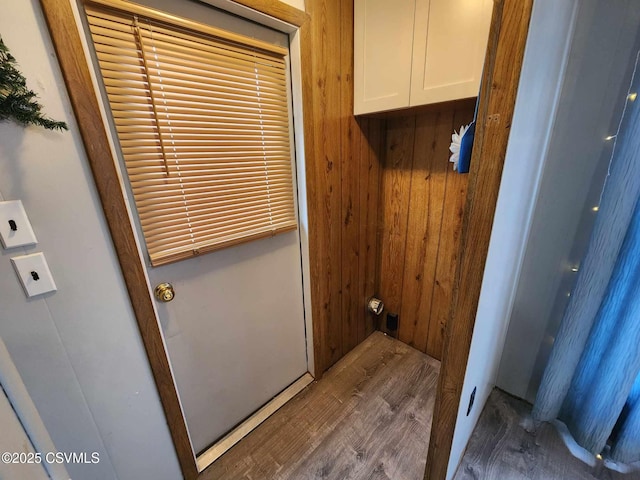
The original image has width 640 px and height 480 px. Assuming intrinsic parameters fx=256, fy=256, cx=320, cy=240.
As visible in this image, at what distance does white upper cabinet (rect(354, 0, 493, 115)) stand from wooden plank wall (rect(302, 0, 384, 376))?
10 centimetres

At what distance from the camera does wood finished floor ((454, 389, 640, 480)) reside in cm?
119

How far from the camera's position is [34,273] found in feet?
2.33

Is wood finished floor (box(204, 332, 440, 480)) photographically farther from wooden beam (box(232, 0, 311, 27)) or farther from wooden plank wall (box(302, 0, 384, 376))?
wooden beam (box(232, 0, 311, 27))

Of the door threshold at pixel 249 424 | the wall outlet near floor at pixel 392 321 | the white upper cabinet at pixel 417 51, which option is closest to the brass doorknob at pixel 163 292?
the door threshold at pixel 249 424

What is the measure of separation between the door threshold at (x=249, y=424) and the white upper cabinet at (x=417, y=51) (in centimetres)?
175

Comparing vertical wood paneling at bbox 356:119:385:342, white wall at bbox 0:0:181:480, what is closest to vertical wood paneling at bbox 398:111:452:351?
vertical wood paneling at bbox 356:119:385:342

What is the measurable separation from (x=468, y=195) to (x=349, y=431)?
55.4 inches

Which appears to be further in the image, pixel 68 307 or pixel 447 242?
pixel 447 242

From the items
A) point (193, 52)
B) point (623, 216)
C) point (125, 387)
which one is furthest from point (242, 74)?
point (623, 216)

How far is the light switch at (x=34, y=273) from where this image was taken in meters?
0.69

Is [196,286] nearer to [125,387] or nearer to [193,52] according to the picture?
[125,387]

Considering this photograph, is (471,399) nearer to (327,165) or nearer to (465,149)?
(465,149)

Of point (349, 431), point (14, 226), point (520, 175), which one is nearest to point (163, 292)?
point (14, 226)

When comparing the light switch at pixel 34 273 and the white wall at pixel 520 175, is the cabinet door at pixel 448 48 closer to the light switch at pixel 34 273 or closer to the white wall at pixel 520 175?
the white wall at pixel 520 175
